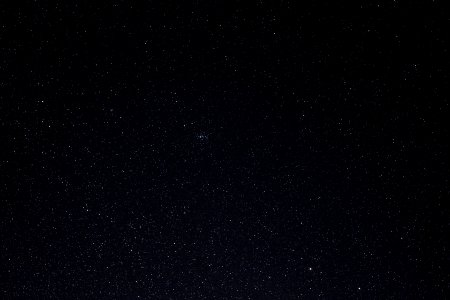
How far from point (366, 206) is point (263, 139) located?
19 centimetres

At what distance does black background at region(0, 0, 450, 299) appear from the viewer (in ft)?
2.05

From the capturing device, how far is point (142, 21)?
63 centimetres

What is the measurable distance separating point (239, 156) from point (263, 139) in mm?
45

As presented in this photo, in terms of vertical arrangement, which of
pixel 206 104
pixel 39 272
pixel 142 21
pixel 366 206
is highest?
pixel 142 21

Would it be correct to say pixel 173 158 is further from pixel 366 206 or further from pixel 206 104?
pixel 366 206

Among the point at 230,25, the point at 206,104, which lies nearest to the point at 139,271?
the point at 206,104

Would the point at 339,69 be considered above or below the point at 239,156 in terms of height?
above

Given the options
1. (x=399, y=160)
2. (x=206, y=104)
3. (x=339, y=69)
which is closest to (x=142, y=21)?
(x=206, y=104)

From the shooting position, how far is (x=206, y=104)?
0.65 meters

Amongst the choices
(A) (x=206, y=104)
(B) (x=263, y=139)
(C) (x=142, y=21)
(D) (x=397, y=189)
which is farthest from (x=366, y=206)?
(C) (x=142, y=21)

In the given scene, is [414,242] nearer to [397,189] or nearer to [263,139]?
[397,189]

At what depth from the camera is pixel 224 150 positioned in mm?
661

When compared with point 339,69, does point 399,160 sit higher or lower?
lower

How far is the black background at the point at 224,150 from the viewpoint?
2.05ft
